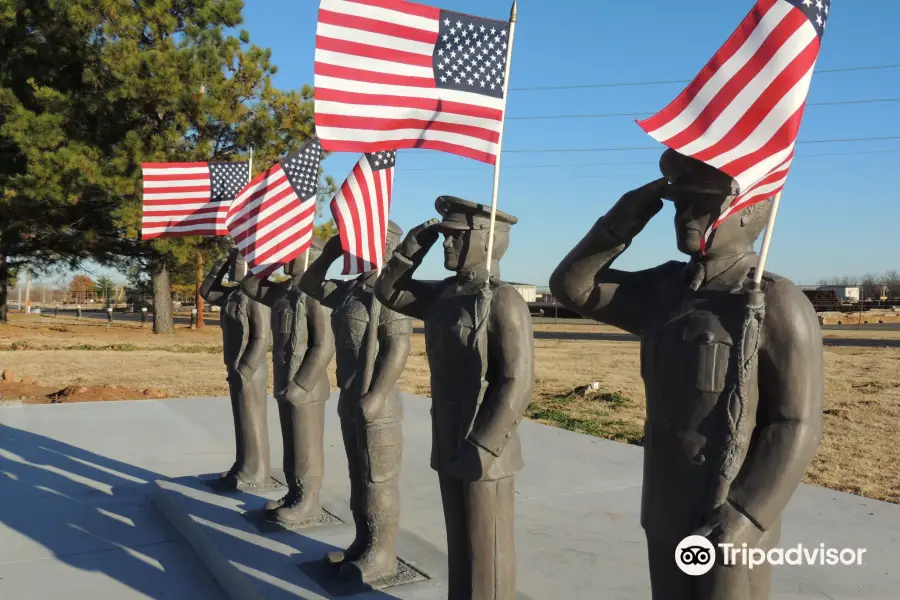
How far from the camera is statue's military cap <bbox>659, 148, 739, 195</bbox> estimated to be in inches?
93.7

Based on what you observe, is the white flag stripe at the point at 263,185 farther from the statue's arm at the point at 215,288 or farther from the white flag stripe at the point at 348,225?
the white flag stripe at the point at 348,225

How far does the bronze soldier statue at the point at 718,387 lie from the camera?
225 cm

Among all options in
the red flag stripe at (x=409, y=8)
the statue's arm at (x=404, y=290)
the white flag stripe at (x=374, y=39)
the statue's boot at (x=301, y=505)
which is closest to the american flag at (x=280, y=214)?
the statue's boot at (x=301, y=505)

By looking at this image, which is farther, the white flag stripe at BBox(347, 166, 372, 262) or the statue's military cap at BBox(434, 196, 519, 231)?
the white flag stripe at BBox(347, 166, 372, 262)

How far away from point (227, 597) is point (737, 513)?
3416 millimetres

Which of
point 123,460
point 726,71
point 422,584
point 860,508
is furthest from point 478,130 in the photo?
point 123,460

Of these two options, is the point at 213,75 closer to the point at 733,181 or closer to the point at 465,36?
the point at 465,36

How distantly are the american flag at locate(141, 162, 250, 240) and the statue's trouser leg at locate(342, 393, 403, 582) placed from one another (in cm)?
357

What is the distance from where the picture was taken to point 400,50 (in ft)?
11.7

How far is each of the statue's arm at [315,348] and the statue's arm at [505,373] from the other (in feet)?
7.25

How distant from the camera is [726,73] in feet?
8.00

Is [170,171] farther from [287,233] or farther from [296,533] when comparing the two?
[296,533]

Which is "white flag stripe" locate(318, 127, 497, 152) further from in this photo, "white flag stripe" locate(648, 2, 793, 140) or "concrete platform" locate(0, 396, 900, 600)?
"concrete platform" locate(0, 396, 900, 600)

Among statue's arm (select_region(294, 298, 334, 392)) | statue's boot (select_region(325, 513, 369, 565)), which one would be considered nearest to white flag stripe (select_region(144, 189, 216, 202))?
statue's arm (select_region(294, 298, 334, 392))
